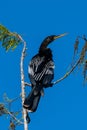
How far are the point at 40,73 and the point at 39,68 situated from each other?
0.18 meters

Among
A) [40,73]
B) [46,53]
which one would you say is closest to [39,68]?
[40,73]

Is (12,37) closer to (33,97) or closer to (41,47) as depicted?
(41,47)

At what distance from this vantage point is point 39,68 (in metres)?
10.7

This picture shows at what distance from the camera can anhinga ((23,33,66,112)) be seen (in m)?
9.80

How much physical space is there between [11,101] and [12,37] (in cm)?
160

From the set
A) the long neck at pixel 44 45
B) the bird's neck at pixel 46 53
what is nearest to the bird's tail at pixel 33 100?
the bird's neck at pixel 46 53

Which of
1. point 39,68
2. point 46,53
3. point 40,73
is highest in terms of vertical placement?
point 46,53

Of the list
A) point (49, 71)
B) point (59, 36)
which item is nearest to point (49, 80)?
point (49, 71)

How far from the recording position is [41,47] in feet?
38.3

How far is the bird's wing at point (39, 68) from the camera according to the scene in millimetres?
10430

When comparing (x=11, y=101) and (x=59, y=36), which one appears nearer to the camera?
(x=11, y=101)

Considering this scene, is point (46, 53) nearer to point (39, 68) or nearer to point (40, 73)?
point (39, 68)

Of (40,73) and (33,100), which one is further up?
(40,73)

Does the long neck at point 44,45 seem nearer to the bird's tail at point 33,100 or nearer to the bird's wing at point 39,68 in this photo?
the bird's wing at point 39,68
